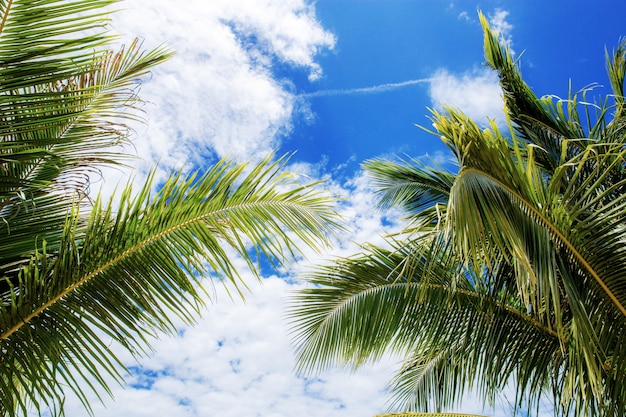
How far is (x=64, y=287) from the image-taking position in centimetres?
248

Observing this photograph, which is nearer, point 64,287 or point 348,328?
point 64,287

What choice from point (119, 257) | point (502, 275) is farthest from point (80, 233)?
point (502, 275)

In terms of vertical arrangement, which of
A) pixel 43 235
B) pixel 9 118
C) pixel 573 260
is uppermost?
pixel 573 260

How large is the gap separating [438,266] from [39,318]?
2.94 metres

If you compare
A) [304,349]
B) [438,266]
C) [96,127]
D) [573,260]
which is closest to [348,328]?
[304,349]

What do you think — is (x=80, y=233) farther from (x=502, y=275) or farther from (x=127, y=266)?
(x=502, y=275)

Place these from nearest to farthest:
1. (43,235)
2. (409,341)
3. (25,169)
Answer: (43,235), (25,169), (409,341)

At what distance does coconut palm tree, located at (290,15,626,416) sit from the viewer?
3123 millimetres

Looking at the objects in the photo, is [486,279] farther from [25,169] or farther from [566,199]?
[25,169]

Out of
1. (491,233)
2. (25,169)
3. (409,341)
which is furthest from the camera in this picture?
(409,341)

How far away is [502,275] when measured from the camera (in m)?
4.09

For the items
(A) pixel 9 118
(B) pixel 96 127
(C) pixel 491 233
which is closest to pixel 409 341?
(C) pixel 491 233

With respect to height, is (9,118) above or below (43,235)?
above

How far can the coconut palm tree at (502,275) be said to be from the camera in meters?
3.12
